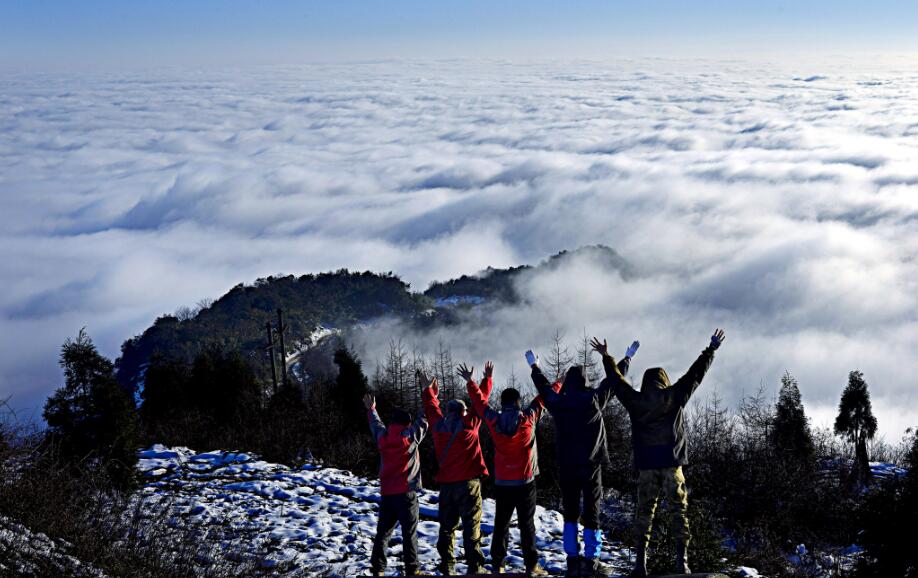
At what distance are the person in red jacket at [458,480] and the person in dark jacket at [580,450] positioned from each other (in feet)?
4.00

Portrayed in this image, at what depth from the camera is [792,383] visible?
150 feet

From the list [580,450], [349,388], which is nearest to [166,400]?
[349,388]

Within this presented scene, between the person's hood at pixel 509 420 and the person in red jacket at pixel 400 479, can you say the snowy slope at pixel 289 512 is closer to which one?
the person in red jacket at pixel 400 479

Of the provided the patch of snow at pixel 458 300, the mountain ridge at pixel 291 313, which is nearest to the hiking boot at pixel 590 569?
the mountain ridge at pixel 291 313

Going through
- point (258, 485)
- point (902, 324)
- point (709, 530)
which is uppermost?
point (709, 530)

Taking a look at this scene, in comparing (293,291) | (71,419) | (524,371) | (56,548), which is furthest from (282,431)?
(524,371)

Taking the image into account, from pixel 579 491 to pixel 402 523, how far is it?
7.66ft

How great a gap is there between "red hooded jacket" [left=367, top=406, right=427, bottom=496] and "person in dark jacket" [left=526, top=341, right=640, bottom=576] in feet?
6.11

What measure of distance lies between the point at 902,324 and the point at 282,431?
601 feet

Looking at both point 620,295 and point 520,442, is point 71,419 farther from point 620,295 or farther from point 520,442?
point 620,295

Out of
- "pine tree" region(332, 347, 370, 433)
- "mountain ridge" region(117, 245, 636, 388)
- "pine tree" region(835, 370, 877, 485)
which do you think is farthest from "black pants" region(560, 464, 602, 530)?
"mountain ridge" region(117, 245, 636, 388)

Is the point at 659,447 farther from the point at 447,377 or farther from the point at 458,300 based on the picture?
the point at 458,300

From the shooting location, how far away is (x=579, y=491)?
Answer: 8258 millimetres

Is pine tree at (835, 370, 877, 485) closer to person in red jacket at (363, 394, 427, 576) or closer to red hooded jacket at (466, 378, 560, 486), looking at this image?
red hooded jacket at (466, 378, 560, 486)
